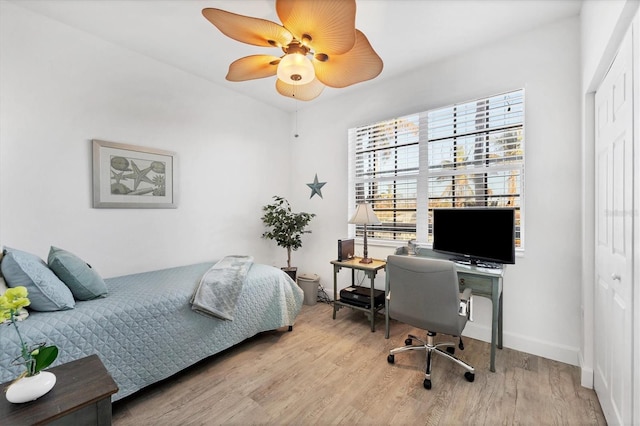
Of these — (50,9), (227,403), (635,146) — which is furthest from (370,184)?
(50,9)

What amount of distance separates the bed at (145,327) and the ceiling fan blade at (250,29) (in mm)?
1808

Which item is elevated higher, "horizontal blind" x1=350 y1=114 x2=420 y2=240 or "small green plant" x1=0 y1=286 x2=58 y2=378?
"horizontal blind" x1=350 y1=114 x2=420 y2=240

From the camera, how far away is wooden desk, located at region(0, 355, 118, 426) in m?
0.96

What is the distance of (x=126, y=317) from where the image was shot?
69.4 inches

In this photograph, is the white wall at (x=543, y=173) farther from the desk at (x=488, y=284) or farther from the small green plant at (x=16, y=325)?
the small green plant at (x=16, y=325)

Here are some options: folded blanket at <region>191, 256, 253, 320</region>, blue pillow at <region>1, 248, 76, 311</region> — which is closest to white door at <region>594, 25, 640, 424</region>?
folded blanket at <region>191, 256, 253, 320</region>

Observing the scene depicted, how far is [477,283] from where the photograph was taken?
2.23 m

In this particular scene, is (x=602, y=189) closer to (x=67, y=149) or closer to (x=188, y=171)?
(x=188, y=171)

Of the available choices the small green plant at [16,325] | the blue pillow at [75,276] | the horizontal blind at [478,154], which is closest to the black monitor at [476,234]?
the horizontal blind at [478,154]

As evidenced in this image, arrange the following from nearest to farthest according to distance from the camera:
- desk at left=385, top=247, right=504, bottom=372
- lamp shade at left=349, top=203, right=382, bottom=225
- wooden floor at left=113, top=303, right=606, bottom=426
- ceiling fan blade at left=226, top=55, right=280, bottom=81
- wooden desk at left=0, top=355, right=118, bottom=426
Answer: wooden desk at left=0, top=355, right=118, bottom=426
wooden floor at left=113, top=303, right=606, bottom=426
ceiling fan blade at left=226, top=55, right=280, bottom=81
desk at left=385, top=247, right=504, bottom=372
lamp shade at left=349, top=203, right=382, bottom=225

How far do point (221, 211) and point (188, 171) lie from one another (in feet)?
2.03

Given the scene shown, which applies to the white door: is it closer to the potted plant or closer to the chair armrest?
the chair armrest

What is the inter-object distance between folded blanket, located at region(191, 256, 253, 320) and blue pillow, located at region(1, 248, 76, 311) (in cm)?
75

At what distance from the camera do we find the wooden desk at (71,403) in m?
0.96
